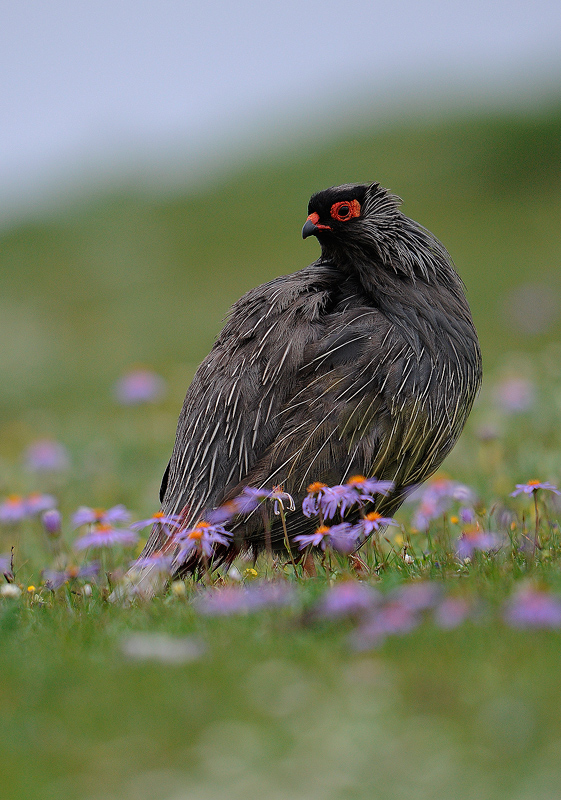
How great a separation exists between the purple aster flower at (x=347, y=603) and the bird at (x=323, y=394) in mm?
1454

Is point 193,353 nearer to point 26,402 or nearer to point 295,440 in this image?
point 26,402

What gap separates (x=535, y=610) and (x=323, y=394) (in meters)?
2.20

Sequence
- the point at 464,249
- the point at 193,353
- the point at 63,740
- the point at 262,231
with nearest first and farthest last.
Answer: the point at 63,740, the point at 193,353, the point at 464,249, the point at 262,231

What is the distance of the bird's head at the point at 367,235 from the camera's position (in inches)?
221

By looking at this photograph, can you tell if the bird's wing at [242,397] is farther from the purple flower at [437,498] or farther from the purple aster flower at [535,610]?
the purple aster flower at [535,610]

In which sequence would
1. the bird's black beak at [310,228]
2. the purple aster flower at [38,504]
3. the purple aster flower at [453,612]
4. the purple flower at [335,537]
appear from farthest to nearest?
the purple aster flower at [38,504]
the bird's black beak at [310,228]
the purple flower at [335,537]
the purple aster flower at [453,612]

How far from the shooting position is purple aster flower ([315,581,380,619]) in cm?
340

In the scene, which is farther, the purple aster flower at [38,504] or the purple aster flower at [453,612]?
the purple aster flower at [38,504]

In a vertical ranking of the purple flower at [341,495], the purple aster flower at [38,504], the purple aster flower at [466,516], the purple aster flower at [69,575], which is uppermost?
the purple flower at [341,495]

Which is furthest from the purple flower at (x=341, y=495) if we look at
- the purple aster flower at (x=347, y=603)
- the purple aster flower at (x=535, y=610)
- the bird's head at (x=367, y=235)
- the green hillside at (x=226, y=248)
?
the green hillside at (x=226, y=248)

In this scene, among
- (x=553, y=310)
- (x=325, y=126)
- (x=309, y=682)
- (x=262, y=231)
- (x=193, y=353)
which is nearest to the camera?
(x=309, y=682)

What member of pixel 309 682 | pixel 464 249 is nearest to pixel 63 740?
pixel 309 682

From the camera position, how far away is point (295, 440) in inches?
197

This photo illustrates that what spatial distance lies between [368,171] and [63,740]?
29561 mm
